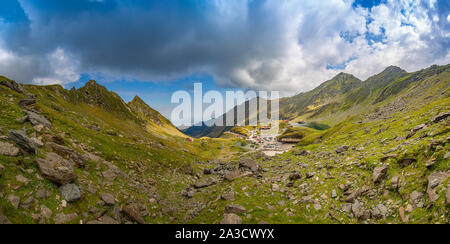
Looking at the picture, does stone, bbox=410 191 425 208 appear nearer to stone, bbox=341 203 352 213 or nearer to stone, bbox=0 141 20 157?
stone, bbox=341 203 352 213

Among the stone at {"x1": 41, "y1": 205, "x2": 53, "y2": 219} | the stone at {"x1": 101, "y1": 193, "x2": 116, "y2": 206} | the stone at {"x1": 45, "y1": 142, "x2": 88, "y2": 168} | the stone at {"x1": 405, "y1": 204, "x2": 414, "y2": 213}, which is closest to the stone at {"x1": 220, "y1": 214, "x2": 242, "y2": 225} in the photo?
the stone at {"x1": 101, "y1": 193, "x2": 116, "y2": 206}

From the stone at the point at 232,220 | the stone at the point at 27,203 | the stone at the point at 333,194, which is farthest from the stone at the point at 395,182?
the stone at the point at 27,203

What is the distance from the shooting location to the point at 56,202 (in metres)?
10.3

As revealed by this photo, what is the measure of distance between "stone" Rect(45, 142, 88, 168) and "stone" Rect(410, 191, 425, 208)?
27855 millimetres

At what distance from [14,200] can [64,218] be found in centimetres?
261

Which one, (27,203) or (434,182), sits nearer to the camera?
(27,203)

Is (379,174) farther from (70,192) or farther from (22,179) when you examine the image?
(22,179)

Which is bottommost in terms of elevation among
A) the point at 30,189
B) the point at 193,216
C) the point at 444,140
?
the point at 193,216

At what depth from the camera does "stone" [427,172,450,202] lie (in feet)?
29.7

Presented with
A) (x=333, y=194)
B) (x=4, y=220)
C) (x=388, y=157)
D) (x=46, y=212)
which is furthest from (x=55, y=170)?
(x=388, y=157)

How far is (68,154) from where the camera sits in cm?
1628
